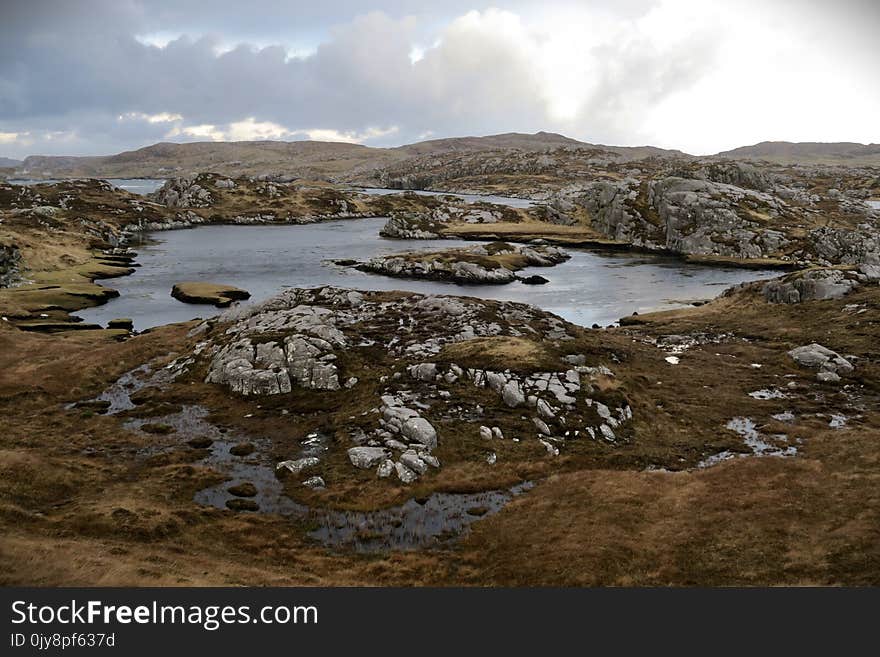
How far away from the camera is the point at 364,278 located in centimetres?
13025

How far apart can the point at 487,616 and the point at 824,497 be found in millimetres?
24238

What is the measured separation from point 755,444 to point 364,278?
97910 millimetres

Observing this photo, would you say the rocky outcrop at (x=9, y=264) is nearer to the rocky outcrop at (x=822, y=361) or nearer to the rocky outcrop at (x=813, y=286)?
the rocky outcrop at (x=822, y=361)

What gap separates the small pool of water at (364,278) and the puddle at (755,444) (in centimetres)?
4767

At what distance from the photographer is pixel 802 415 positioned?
49.6 m

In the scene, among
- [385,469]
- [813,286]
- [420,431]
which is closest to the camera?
[385,469]

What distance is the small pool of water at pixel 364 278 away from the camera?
104 meters

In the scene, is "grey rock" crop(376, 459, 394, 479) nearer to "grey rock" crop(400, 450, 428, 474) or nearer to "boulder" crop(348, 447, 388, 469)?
→ "boulder" crop(348, 447, 388, 469)

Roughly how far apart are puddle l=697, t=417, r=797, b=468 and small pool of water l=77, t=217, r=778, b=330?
47.7 metres

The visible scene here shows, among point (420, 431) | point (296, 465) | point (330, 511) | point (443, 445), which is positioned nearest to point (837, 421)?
point (443, 445)

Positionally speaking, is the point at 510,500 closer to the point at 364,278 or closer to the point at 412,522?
the point at 412,522

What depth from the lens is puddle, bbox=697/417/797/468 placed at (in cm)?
4188

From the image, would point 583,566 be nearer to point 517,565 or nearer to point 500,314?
point 517,565

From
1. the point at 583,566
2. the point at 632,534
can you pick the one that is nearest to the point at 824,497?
the point at 632,534
